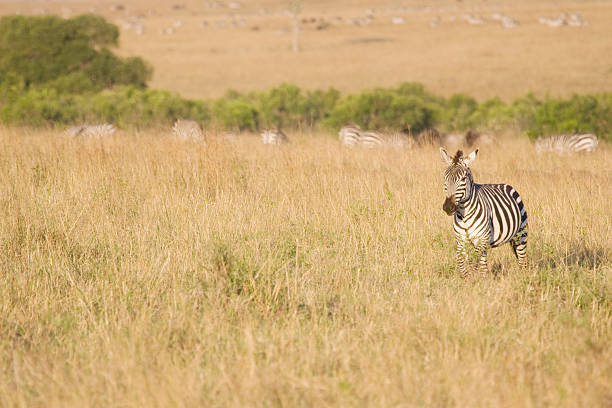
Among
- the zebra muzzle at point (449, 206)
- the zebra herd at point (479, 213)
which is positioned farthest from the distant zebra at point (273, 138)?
the zebra muzzle at point (449, 206)

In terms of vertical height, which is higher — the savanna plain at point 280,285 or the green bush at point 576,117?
the green bush at point 576,117

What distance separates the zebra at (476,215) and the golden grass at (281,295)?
10.8 inches

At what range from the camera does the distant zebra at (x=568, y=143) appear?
45.7ft

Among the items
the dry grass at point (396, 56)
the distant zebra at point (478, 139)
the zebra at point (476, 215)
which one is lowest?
the distant zebra at point (478, 139)

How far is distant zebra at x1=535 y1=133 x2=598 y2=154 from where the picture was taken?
1394 centimetres

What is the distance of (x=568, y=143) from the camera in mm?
14203

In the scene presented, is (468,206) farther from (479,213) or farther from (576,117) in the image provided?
(576,117)

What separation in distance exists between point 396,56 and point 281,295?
53307mm

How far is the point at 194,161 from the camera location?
30.5ft

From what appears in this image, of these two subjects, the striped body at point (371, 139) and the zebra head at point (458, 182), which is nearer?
the zebra head at point (458, 182)

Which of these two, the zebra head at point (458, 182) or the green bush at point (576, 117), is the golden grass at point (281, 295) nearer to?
the zebra head at point (458, 182)

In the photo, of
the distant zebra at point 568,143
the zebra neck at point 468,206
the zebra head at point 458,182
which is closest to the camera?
the zebra head at point 458,182

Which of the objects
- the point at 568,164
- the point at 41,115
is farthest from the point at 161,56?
the point at 568,164

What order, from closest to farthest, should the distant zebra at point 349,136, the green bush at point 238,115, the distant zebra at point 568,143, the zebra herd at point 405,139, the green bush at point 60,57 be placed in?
1. the zebra herd at point 405,139
2. the distant zebra at point 568,143
3. the distant zebra at point 349,136
4. the green bush at point 238,115
5. the green bush at point 60,57
